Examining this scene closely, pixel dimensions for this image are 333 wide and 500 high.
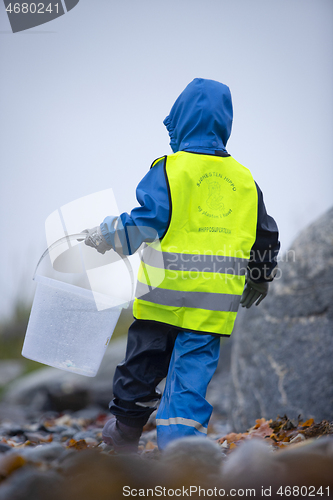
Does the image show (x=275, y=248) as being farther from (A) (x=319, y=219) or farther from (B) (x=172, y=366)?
(A) (x=319, y=219)

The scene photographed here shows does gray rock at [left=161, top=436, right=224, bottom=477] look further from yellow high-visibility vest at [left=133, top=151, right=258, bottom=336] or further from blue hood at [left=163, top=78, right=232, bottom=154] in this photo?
blue hood at [left=163, top=78, right=232, bottom=154]

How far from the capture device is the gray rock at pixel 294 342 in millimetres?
3551

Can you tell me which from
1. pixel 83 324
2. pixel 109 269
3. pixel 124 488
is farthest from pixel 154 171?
pixel 124 488

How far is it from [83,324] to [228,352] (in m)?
5.50

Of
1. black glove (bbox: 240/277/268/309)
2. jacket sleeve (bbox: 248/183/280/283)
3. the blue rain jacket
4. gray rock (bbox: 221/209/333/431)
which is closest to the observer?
the blue rain jacket

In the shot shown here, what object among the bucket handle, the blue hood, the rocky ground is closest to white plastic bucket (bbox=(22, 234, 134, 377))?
the bucket handle

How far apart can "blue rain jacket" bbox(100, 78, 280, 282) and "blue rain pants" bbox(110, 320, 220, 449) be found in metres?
0.52

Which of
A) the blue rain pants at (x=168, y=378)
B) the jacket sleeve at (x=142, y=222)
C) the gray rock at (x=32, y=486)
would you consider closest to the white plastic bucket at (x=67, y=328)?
the blue rain pants at (x=168, y=378)

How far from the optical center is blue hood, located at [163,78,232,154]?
2.27 m

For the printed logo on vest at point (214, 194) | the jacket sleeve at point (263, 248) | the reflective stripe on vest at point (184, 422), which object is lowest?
the reflective stripe on vest at point (184, 422)

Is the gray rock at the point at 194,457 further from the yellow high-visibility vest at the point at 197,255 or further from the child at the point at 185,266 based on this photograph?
the yellow high-visibility vest at the point at 197,255

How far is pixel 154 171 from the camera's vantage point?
212 cm

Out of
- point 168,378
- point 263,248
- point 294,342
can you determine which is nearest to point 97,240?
point 168,378

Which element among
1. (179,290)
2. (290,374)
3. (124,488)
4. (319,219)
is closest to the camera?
(124,488)
